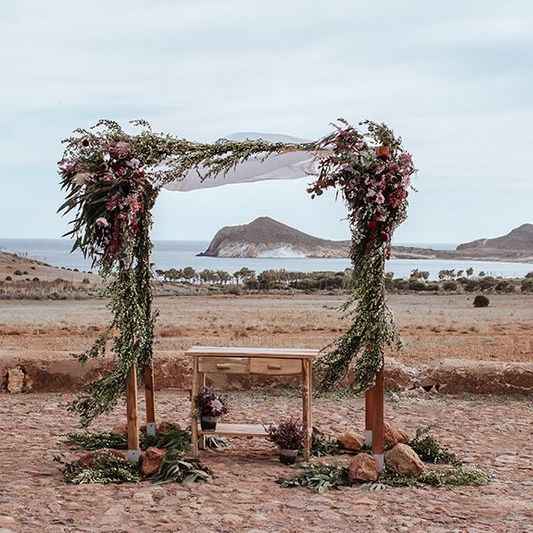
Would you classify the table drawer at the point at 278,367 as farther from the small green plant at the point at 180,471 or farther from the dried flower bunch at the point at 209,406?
the small green plant at the point at 180,471

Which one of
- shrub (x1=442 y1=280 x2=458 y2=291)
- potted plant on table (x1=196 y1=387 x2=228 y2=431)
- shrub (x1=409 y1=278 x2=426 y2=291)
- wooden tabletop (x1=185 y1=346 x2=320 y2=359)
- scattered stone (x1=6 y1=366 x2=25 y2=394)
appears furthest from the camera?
shrub (x1=442 y1=280 x2=458 y2=291)

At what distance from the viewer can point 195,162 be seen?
8.09 meters

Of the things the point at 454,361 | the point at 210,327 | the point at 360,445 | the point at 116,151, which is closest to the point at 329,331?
the point at 210,327

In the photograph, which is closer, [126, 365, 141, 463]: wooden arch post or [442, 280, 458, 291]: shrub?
[126, 365, 141, 463]: wooden arch post

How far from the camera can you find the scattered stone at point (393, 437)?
8.58 meters

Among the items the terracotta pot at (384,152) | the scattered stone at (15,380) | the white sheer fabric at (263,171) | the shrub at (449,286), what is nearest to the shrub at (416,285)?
the shrub at (449,286)

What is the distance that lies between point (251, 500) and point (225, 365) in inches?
58.2

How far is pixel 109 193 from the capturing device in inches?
Answer: 304

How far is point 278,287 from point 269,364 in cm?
2145

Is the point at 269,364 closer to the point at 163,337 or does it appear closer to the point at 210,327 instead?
the point at 163,337

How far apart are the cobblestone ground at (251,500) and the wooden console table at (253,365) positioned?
0.99 ft

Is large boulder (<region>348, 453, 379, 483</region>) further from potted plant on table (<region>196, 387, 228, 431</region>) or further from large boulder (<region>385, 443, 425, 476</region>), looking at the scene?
potted plant on table (<region>196, 387, 228, 431</region>)

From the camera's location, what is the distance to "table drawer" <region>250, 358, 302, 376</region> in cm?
804

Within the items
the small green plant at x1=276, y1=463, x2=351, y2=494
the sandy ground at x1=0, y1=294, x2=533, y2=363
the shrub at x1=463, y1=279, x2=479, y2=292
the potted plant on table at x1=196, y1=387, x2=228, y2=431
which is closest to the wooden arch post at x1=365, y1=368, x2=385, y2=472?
the small green plant at x1=276, y1=463, x2=351, y2=494
